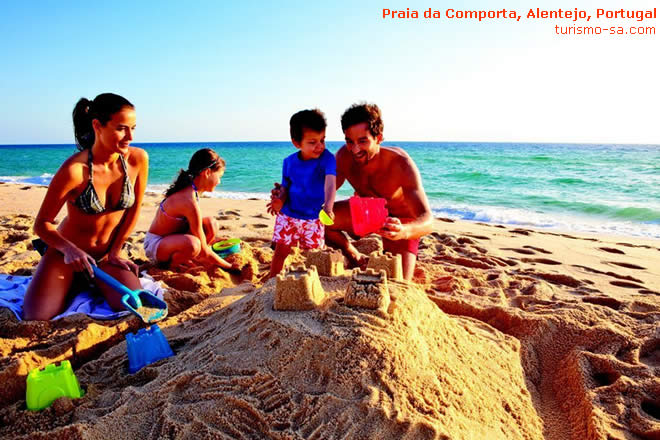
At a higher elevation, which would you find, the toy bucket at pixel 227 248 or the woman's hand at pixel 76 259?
the woman's hand at pixel 76 259

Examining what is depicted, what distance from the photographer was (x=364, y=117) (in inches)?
113

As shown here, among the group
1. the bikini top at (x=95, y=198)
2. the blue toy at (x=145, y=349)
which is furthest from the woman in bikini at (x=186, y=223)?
the blue toy at (x=145, y=349)

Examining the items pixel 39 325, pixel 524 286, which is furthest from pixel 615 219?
pixel 39 325

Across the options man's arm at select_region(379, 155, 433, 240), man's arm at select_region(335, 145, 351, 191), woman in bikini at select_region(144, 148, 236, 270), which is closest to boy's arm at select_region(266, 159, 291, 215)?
man's arm at select_region(335, 145, 351, 191)

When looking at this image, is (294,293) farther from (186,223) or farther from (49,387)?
(186,223)

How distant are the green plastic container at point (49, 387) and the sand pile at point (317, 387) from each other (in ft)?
0.17

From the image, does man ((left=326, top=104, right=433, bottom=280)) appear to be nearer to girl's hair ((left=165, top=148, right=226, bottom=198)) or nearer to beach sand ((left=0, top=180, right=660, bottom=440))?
beach sand ((left=0, top=180, right=660, bottom=440))

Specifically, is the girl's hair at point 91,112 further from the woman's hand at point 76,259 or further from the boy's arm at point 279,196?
the boy's arm at point 279,196

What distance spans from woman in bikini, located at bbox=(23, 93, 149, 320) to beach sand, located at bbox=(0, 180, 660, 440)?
26cm

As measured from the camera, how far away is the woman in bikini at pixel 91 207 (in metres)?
2.49

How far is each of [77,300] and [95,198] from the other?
0.64 m

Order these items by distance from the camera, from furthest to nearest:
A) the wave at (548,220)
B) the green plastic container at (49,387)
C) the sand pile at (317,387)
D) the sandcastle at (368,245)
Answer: the wave at (548,220) < the sandcastle at (368,245) < the green plastic container at (49,387) < the sand pile at (317,387)

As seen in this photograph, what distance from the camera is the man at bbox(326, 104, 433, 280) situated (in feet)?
9.57

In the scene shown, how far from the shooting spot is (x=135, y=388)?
1.73 metres
